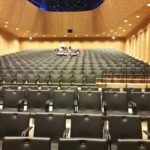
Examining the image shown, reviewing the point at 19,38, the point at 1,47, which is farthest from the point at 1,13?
the point at 19,38

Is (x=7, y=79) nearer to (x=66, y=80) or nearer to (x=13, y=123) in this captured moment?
(x=66, y=80)

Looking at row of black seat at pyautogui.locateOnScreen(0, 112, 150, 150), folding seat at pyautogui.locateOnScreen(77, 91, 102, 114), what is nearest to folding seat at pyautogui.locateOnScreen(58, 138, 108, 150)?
row of black seat at pyautogui.locateOnScreen(0, 112, 150, 150)

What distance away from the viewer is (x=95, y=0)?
85.0ft

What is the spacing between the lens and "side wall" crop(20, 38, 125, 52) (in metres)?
29.0

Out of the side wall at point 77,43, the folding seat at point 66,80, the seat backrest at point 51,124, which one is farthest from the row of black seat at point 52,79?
the side wall at point 77,43

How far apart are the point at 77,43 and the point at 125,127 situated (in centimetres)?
2653

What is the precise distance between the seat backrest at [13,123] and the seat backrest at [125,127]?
1.27 m

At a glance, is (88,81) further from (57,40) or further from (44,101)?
(57,40)

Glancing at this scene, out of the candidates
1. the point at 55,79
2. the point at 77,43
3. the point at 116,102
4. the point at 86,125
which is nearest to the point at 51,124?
the point at 86,125

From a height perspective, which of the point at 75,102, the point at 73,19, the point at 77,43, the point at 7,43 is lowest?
the point at 75,102

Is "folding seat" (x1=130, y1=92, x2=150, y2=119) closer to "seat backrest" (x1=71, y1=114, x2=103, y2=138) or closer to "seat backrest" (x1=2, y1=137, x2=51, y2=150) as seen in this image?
"seat backrest" (x1=71, y1=114, x2=103, y2=138)

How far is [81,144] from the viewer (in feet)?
9.05

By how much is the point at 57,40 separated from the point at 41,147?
1093 inches

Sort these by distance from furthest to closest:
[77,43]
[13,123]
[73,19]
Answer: [77,43]
[73,19]
[13,123]
